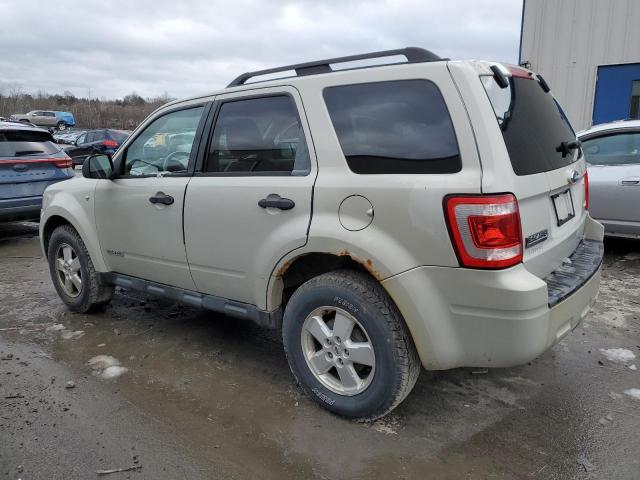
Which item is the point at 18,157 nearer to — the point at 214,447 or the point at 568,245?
the point at 214,447

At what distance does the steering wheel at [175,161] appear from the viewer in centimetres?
364

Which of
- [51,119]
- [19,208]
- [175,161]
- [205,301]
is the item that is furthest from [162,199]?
[51,119]

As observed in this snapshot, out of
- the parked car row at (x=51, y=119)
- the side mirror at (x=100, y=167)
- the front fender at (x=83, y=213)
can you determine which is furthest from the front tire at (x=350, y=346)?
the parked car row at (x=51, y=119)

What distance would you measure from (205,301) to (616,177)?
484 cm

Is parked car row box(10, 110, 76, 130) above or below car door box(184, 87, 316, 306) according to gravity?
above

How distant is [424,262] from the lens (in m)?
2.48

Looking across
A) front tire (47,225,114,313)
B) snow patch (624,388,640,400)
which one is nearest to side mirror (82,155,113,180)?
front tire (47,225,114,313)

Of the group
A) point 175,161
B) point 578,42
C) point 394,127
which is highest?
point 578,42

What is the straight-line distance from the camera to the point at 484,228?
2.33 metres

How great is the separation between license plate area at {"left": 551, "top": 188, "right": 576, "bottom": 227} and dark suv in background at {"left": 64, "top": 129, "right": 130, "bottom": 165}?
63.6 ft

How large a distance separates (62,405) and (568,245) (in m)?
3.13

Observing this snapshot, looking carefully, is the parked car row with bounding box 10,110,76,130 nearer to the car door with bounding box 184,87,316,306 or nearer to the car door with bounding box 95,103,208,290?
the car door with bounding box 95,103,208,290

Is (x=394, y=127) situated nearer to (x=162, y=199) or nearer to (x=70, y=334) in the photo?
(x=162, y=199)

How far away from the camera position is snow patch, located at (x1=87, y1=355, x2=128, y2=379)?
354cm
